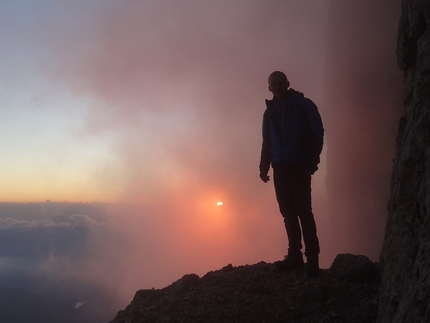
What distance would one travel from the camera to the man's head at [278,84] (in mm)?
5859

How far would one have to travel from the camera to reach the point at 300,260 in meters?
6.24

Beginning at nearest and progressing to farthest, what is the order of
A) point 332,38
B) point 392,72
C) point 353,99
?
1. point 392,72
2. point 353,99
3. point 332,38

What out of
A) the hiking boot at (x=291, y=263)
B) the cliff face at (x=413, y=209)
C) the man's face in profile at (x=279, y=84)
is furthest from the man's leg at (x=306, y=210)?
the man's face in profile at (x=279, y=84)

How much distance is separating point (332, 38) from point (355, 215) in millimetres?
19111

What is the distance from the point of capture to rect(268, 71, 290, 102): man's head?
231 inches

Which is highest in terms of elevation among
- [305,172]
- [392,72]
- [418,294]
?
[392,72]

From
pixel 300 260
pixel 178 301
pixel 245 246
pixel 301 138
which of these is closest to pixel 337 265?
pixel 300 260

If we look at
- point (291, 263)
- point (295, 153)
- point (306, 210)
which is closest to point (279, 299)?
point (291, 263)

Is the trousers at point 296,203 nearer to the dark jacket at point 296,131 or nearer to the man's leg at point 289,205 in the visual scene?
the man's leg at point 289,205

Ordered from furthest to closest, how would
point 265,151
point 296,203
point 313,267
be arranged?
point 265,151
point 296,203
point 313,267

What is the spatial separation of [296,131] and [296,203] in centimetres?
129

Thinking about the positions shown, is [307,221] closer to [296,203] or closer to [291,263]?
[296,203]

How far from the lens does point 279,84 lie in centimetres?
586

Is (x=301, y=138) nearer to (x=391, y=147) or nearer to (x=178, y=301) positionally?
(x=178, y=301)
